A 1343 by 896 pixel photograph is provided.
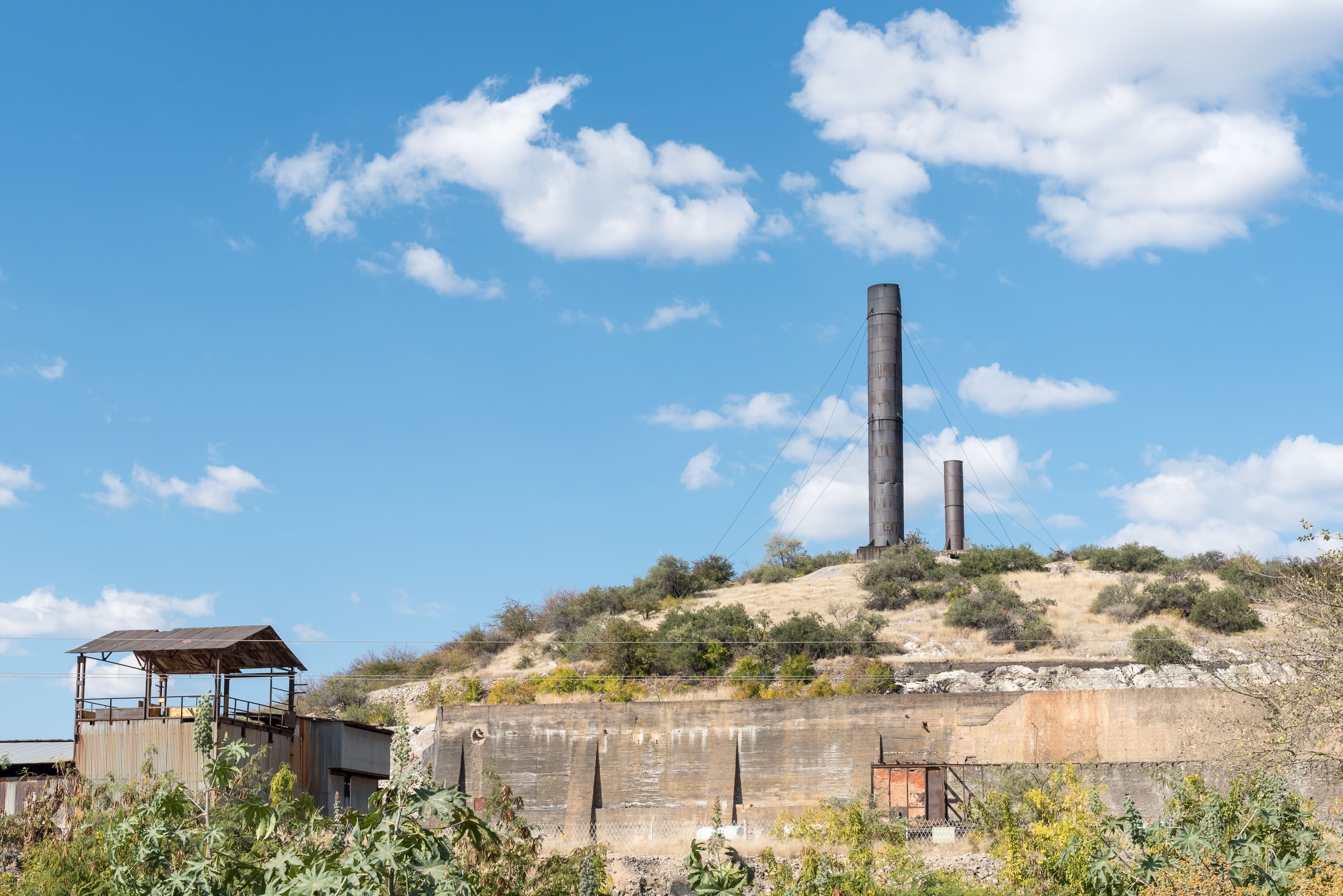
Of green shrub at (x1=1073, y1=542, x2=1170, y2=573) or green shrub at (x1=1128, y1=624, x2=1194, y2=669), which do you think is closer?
green shrub at (x1=1128, y1=624, x2=1194, y2=669)

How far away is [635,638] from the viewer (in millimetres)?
47156

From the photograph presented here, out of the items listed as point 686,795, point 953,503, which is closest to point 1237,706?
point 686,795

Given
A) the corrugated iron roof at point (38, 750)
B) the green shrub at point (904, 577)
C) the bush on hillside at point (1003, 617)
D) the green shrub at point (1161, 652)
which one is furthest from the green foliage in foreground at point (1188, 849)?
the green shrub at point (904, 577)

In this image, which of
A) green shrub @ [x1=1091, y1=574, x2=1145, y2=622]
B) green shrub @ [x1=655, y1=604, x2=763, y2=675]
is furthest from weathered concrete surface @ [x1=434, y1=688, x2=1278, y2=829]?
green shrub @ [x1=1091, y1=574, x2=1145, y2=622]

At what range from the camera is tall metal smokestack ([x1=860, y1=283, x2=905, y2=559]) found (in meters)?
61.2

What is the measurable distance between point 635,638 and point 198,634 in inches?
788

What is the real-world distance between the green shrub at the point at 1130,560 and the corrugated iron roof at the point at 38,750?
4572 cm

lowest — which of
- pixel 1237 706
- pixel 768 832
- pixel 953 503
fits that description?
pixel 768 832

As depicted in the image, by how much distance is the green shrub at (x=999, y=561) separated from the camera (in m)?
57.5

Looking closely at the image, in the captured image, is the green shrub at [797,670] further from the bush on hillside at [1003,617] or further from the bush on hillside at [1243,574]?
the bush on hillside at [1243,574]

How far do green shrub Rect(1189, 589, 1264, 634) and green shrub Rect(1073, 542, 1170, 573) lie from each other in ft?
35.7

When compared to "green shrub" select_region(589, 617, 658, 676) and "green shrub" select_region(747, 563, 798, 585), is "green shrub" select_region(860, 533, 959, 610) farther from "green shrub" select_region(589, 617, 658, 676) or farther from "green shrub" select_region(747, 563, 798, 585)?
"green shrub" select_region(589, 617, 658, 676)

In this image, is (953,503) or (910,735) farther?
(953,503)

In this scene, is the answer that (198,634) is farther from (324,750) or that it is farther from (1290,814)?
(1290,814)
